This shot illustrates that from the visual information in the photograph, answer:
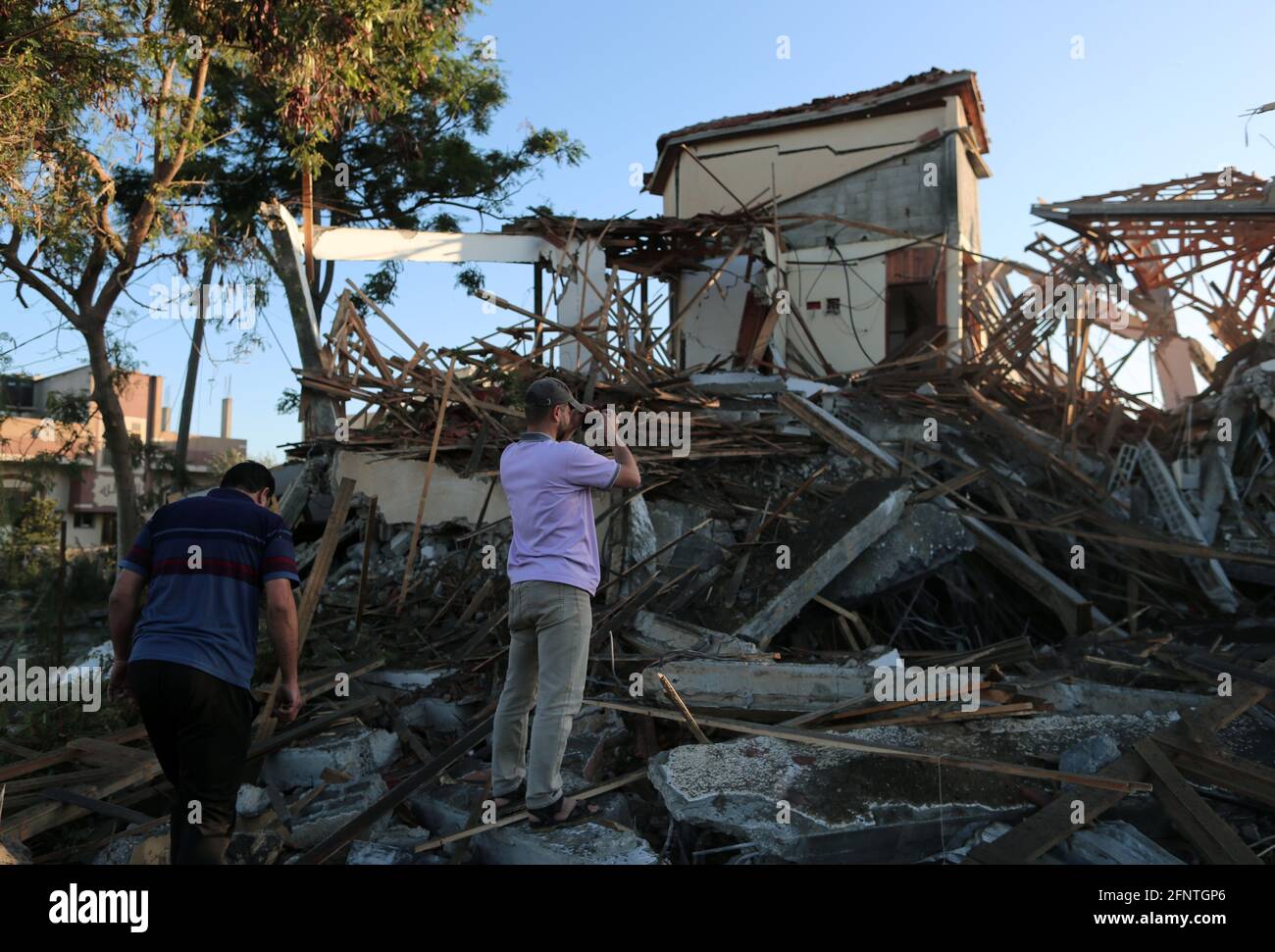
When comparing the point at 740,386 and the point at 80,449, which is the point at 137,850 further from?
the point at 80,449

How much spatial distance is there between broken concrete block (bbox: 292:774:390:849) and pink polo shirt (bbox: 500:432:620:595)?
4.33 feet

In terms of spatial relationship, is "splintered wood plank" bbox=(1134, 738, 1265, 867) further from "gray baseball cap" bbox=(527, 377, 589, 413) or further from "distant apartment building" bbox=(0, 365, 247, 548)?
"distant apartment building" bbox=(0, 365, 247, 548)

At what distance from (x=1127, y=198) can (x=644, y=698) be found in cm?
920

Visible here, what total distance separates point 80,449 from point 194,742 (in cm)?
1144

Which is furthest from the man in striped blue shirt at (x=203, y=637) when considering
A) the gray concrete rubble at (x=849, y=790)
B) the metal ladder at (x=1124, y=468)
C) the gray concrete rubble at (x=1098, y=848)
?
the metal ladder at (x=1124, y=468)

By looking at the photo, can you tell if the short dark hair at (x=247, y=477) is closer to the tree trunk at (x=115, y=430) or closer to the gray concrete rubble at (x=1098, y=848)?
the gray concrete rubble at (x=1098, y=848)

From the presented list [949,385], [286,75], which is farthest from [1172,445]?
[286,75]

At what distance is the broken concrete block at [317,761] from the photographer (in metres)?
4.63

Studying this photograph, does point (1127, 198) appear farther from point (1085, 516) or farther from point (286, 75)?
point (286, 75)

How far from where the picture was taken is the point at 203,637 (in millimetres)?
3250

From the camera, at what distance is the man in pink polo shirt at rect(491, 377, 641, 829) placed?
3.74 meters

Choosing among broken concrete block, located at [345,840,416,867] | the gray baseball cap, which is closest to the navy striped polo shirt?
broken concrete block, located at [345,840,416,867]

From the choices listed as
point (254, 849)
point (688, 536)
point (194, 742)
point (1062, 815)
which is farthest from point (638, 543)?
point (194, 742)

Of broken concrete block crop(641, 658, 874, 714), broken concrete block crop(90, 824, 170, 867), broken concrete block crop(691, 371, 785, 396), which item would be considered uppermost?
broken concrete block crop(691, 371, 785, 396)
